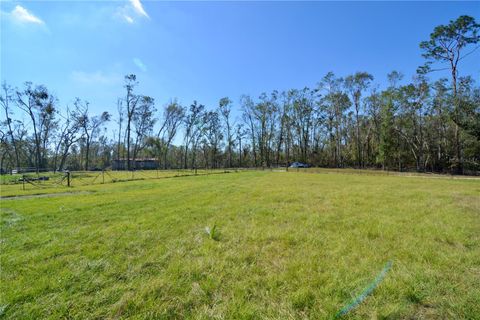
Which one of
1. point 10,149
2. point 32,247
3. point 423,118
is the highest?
point 423,118

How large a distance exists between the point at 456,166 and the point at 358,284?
3302cm

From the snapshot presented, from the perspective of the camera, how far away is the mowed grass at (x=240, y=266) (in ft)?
7.07

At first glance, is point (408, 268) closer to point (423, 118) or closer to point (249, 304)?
point (249, 304)

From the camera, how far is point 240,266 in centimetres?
304

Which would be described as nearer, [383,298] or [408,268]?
[383,298]

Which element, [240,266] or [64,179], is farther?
[64,179]

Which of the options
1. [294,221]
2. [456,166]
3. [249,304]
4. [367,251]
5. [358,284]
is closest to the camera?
[249,304]

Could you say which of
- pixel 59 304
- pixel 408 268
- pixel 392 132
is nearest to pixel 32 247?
pixel 59 304

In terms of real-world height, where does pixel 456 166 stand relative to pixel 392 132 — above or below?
below

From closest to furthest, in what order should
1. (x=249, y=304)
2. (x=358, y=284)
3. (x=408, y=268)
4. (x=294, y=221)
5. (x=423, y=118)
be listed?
(x=249, y=304), (x=358, y=284), (x=408, y=268), (x=294, y=221), (x=423, y=118)

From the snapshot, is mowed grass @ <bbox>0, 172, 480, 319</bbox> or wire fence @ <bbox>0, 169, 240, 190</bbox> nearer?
mowed grass @ <bbox>0, 172, 480, 319</bbox>

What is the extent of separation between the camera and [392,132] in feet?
109

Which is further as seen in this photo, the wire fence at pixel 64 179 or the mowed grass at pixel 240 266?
the wire fence at pixel 64 179

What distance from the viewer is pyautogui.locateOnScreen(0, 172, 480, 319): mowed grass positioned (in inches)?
84.8
